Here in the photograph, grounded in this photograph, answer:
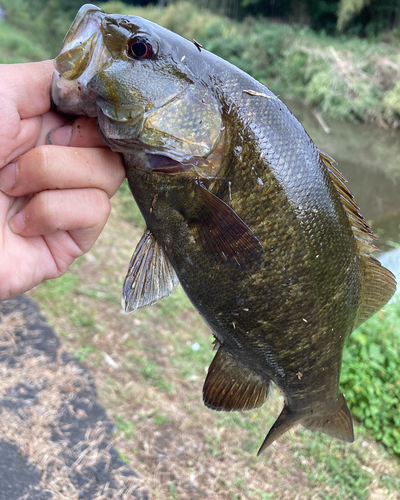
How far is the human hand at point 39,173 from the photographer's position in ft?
4.26

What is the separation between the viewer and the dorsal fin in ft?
4.90

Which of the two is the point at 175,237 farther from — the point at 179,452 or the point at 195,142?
the point at 179,452

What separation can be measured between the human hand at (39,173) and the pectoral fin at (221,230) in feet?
1.03

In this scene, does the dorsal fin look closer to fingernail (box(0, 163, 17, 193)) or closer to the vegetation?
fingernail (box(0, 163, 17, 193))

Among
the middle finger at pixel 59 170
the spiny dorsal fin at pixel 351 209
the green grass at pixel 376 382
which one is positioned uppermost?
the spiny dorsal fin at pixel 351 209

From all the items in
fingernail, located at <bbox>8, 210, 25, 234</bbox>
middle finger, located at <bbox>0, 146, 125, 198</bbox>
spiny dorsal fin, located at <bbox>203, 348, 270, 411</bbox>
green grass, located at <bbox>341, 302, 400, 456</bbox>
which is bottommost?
green grass, located at <bbox>341, 302, 400, 456</bbox>

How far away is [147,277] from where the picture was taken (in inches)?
62.2

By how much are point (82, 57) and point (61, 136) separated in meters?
0.32

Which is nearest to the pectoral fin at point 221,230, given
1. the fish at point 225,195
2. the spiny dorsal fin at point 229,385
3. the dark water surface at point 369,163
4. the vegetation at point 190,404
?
the fish at point 225,195

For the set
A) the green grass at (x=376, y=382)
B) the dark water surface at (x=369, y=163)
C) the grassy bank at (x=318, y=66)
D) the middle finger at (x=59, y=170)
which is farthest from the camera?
the grassy bank at (x=318, y=66)

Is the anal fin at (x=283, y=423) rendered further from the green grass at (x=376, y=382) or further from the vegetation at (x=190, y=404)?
the green grass at (x=376, y=382)

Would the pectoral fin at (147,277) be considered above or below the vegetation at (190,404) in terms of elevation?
above

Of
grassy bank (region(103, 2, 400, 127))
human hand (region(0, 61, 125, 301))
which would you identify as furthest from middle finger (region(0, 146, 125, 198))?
grassy bank (region(103, 2, 400, 127))

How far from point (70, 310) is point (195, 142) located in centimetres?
299
